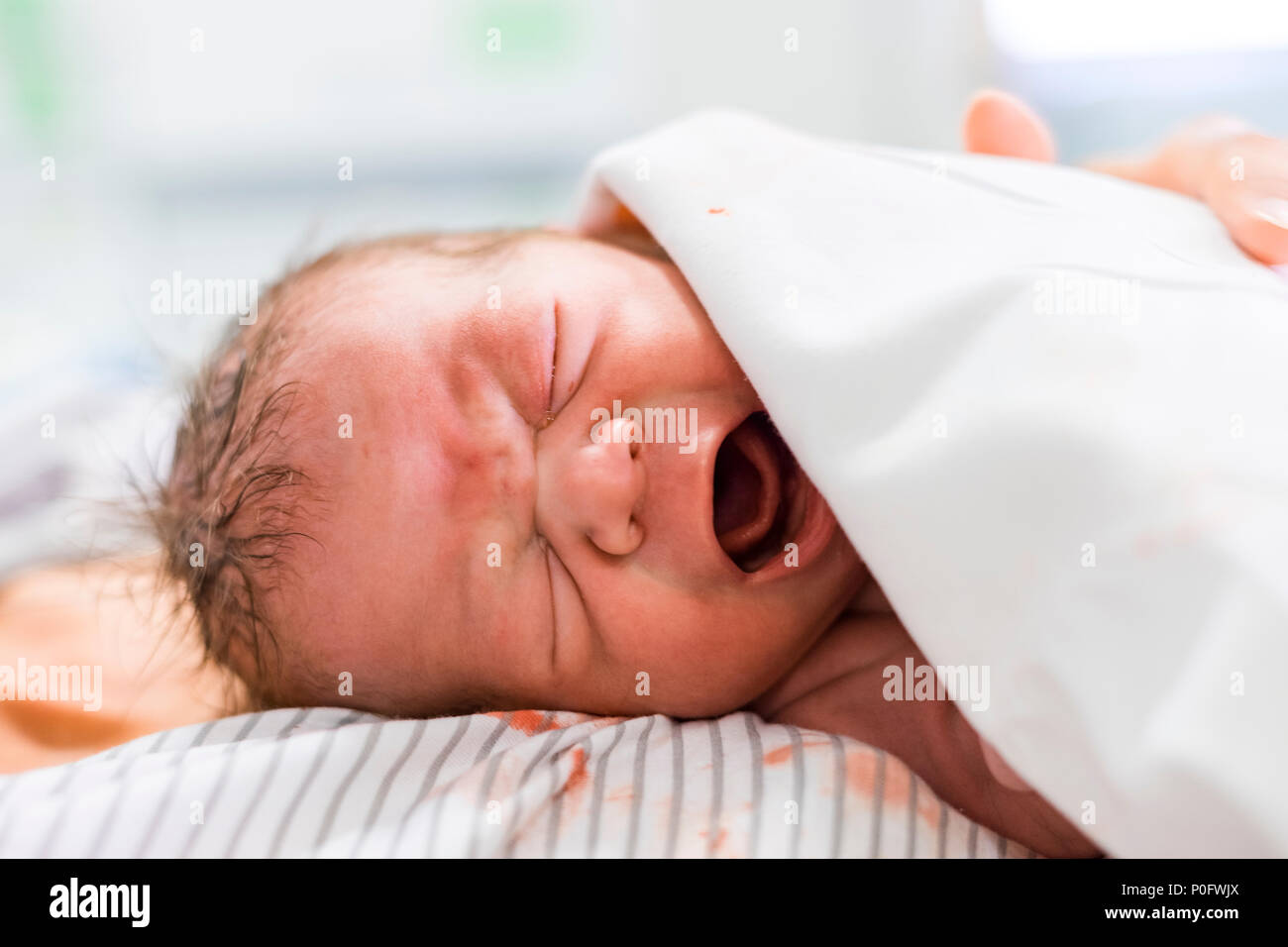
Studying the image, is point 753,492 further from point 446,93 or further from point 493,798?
point 446,93

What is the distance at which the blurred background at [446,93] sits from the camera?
2.43 meters

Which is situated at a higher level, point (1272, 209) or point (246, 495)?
point (1272, 209)

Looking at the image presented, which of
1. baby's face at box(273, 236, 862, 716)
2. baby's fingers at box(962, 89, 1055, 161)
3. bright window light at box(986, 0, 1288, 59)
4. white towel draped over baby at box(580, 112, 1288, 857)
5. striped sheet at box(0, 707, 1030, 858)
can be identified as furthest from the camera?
bright window light at box(986, 0, 1288, 59)

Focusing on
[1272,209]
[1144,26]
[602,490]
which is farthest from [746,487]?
[1144,26]

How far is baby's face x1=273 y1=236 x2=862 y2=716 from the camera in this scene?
0.83 m

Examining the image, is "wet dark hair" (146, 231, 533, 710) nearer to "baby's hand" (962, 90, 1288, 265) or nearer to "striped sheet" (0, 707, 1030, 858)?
"striped sheet" (0, 707, 1030, 858)

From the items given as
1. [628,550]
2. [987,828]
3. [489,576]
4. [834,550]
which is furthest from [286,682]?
[987,828]

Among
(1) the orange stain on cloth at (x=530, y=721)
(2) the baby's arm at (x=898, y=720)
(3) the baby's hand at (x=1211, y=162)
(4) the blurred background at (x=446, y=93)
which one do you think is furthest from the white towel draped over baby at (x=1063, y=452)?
(4) the blurred background at (x=446, y=93)

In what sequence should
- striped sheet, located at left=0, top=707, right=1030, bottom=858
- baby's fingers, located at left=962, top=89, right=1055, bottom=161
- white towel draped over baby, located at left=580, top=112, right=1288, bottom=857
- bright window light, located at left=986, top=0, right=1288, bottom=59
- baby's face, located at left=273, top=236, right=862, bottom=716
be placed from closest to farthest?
white towel draped over baby, located at left=580, top=112, right=1288, bottom=857
striped sheet, located at left=0, top=707, right=1030, bottom=858
baby's face, located at left=273, top=236, right=862, bottom=716
baby's fingers, located at left=962, top=89, right=1055, bottom=161
bright window light, located at left=986, top=0, right=1288, bottom=59

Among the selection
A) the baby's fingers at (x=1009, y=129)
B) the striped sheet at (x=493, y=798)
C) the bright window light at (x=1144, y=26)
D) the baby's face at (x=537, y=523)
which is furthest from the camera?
the bright window light at (x=1144, y=26)

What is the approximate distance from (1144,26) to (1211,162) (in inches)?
64.6

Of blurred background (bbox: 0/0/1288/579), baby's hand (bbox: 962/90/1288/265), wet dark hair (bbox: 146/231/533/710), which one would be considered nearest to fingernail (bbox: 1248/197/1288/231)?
baby's hand (bbox: 962/90/1288/265)

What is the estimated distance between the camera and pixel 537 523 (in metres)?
0.85

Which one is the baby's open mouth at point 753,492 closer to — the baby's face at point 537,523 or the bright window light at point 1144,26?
the baby's face at point 537,523
